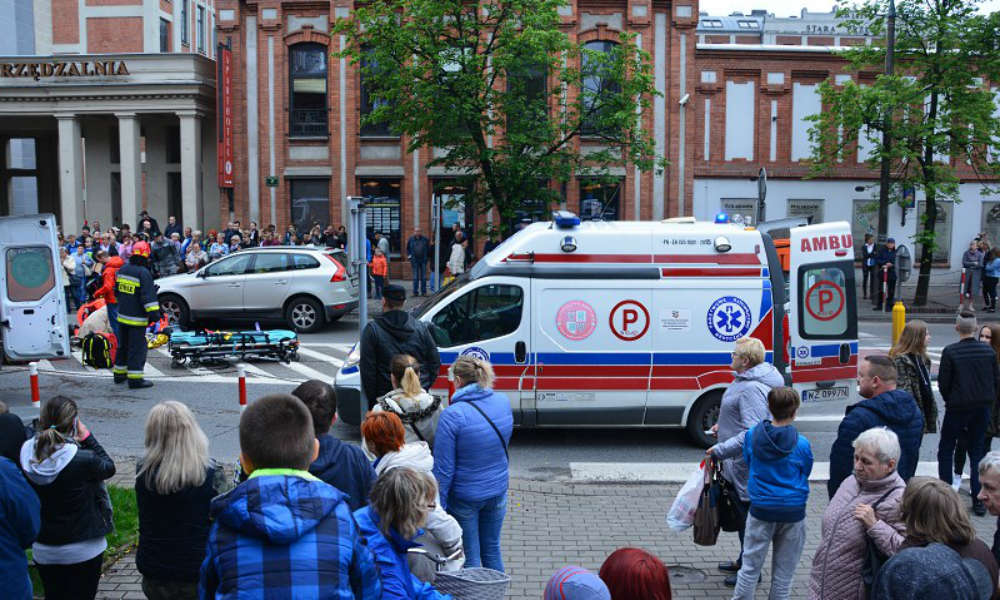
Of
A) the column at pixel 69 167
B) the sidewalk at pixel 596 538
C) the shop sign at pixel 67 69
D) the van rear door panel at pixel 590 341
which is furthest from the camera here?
the column at pixel 69 167

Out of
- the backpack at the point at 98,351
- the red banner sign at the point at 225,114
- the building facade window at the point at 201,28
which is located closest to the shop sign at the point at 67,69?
the red banner sign at the point at 225,114

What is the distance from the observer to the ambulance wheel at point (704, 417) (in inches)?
396

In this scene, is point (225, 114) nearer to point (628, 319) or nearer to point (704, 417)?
point (628, 319)

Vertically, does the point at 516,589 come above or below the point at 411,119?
below

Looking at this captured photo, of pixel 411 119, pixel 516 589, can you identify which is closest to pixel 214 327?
pixel 411 119

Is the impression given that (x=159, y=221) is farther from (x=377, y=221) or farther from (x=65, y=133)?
(x=377, y=221)

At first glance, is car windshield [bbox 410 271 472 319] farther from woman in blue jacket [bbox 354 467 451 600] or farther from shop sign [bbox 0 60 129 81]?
shop sign [bbox 0 60 129 81]

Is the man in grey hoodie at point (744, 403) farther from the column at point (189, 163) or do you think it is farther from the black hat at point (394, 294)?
the column at point (189, 163)

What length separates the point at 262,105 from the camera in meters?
28.5

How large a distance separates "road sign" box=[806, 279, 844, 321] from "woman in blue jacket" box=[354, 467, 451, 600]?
7.28 meters

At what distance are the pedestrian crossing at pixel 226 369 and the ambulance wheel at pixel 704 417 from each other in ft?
19.7

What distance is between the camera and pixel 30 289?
499 inches

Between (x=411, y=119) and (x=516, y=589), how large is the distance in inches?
595

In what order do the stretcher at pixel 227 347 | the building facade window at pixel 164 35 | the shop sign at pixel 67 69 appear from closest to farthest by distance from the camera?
the stretcher at pixel 227 347, the shop sign at pixel 67 69, the building facade window at pixel 164 35
